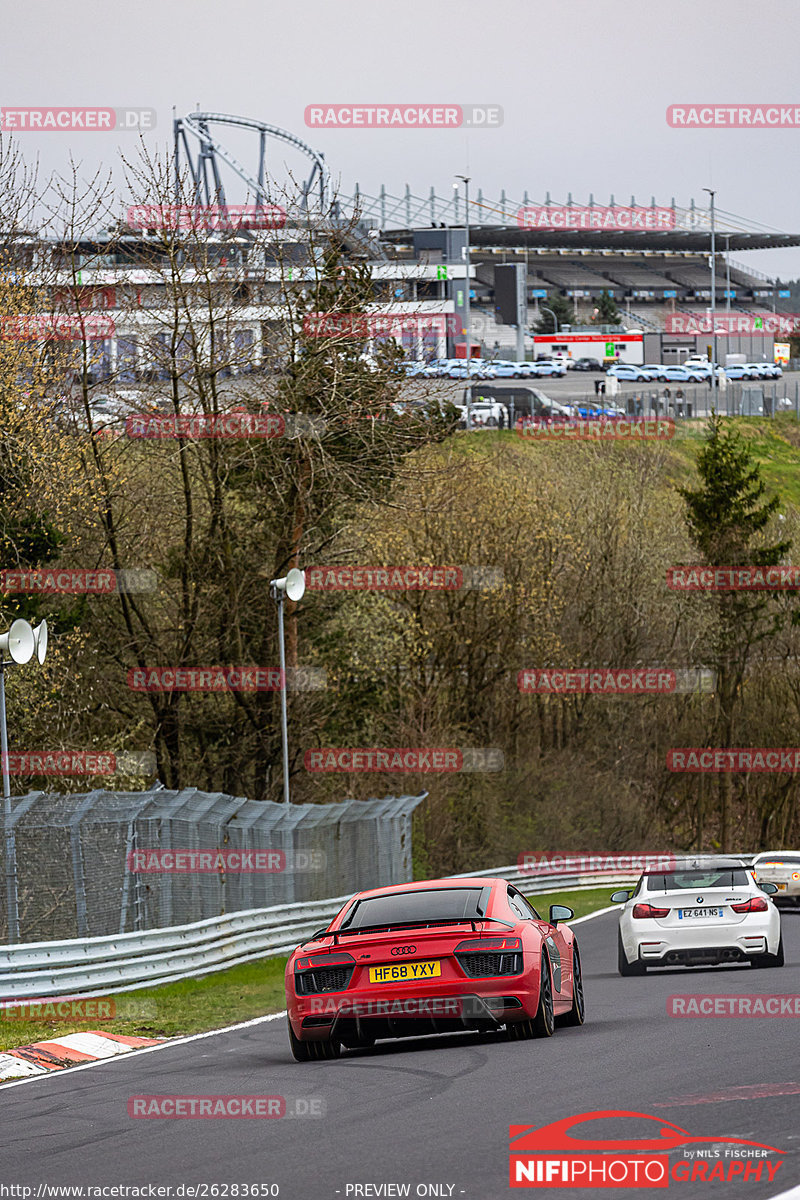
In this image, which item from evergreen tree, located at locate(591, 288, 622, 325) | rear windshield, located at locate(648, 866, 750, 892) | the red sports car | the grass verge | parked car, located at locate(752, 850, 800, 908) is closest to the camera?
the red sports car

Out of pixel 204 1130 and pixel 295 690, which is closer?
pixel 204 1130

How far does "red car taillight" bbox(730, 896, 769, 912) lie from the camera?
54.0ft

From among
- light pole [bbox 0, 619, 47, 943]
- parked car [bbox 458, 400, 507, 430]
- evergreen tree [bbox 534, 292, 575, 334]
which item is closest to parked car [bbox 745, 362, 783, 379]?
parked car [bbox 458, 400, 507, 430]

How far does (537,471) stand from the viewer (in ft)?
204

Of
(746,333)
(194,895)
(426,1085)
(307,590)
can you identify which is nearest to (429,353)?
(307,590)

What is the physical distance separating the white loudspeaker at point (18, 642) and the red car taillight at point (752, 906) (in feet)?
25.8

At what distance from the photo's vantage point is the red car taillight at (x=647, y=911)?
16734mm

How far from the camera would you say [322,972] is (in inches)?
438

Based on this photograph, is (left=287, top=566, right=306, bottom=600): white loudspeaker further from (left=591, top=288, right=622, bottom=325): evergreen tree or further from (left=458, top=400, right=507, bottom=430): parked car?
(left=591, top=288, right=622, bottom=325): evergreen tree

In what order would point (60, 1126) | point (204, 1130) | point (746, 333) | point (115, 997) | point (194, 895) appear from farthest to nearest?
1. point (746, 333)
2. point (194, 895)
3. point (115, 997)
4. point (60, 1126)
5. point (204, 1130)

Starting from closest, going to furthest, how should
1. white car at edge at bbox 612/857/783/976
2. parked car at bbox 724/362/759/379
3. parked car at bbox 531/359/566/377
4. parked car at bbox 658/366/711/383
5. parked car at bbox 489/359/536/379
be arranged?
white car at edge at bbox 612/857/783/976 < parked car at bbox 489/359/536/379 < parked car at bbox 658/366/711/383 < parked car at bbox 531/359/566/377 < parked car at bbox 724/362/759/379

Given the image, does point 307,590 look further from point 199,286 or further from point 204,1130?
point 204,1130

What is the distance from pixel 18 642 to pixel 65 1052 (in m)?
5.79

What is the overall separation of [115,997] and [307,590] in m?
23.9
